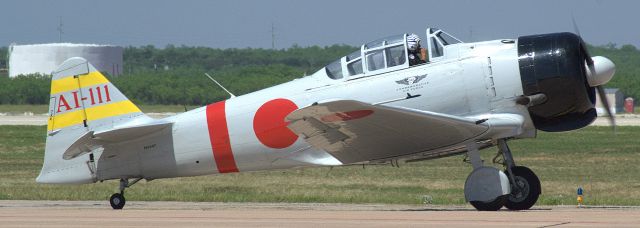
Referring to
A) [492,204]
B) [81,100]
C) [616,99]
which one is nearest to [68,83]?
[81,100]

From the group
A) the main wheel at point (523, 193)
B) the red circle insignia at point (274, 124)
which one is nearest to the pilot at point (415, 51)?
the red circle insignia at point (274, 124)

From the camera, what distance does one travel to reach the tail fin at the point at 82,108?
56.0 feet

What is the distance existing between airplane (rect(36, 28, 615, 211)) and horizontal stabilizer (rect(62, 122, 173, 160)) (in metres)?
0.02

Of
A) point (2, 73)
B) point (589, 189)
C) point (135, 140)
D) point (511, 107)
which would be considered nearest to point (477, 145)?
point (511, 107)

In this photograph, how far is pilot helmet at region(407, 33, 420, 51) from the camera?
51.3ft

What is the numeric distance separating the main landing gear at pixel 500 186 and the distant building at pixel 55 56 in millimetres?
58614

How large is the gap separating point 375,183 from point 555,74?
8.08m

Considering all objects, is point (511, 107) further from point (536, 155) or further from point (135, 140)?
point (536, 155)

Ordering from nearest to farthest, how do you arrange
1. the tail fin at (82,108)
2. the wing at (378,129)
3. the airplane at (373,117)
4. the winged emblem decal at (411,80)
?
the wing at (378,129) < the airplane at (373,117) < the winged emblem decal at (411,80) < the tail fin at (82,108)

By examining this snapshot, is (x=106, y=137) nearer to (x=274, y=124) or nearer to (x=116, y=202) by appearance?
(x=116, y=202)

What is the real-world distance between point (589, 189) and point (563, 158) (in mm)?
7286

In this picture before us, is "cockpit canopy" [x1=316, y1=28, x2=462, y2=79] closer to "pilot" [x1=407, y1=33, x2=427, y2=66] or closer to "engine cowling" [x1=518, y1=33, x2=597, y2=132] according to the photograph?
"pilot" [x1=407, y1=33, x2=427, y2=66]

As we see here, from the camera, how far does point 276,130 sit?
1636cm

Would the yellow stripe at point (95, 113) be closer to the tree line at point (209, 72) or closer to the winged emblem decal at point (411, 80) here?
the winged emblem decal at point (411, 80)
